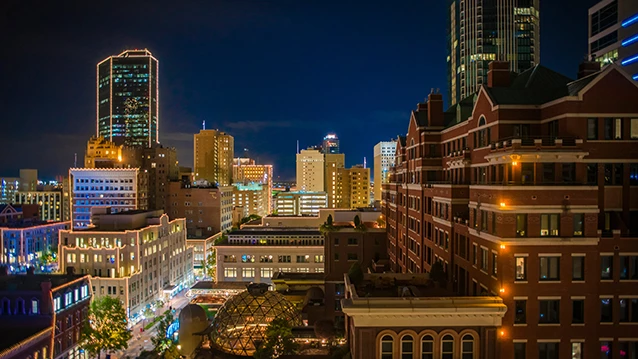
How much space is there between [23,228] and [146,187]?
4019cm

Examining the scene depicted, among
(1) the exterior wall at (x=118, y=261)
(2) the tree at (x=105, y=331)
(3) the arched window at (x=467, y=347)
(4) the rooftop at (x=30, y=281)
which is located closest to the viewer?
(3) the arched window at (x=467, y=347)

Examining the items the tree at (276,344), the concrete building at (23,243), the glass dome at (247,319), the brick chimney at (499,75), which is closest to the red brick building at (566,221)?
the brick chimney at (499,75)

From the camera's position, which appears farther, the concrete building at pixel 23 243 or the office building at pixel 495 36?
the office building at pixel 495 36

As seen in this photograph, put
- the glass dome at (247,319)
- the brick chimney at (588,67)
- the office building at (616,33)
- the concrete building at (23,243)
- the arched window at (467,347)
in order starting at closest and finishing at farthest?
the arched window at (467,347), the brick chimney at (588,67), the glass dome at (247,319), the office building at (616,33), the concrete building at (23,243)

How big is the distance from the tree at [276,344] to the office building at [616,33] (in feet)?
263

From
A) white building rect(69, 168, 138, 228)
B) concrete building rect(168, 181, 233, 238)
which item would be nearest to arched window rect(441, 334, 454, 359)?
concrete building rect(168, 181, 233, 238)

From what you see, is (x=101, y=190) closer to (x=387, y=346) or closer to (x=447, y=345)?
(x=387, y=346)

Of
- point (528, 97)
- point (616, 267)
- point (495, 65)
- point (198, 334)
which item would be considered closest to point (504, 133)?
point (528, 97)

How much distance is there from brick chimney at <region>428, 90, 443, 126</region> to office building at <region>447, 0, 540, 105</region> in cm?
9743

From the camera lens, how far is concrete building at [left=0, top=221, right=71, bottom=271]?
145875mm

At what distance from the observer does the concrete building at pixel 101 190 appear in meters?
161

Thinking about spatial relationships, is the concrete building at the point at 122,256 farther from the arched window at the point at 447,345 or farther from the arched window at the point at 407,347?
the arched window at the point at 447,345

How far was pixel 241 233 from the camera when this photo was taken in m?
118

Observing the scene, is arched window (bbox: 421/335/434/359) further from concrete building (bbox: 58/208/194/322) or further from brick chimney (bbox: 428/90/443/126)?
concrete building (bbox: 58/208/194/322)
